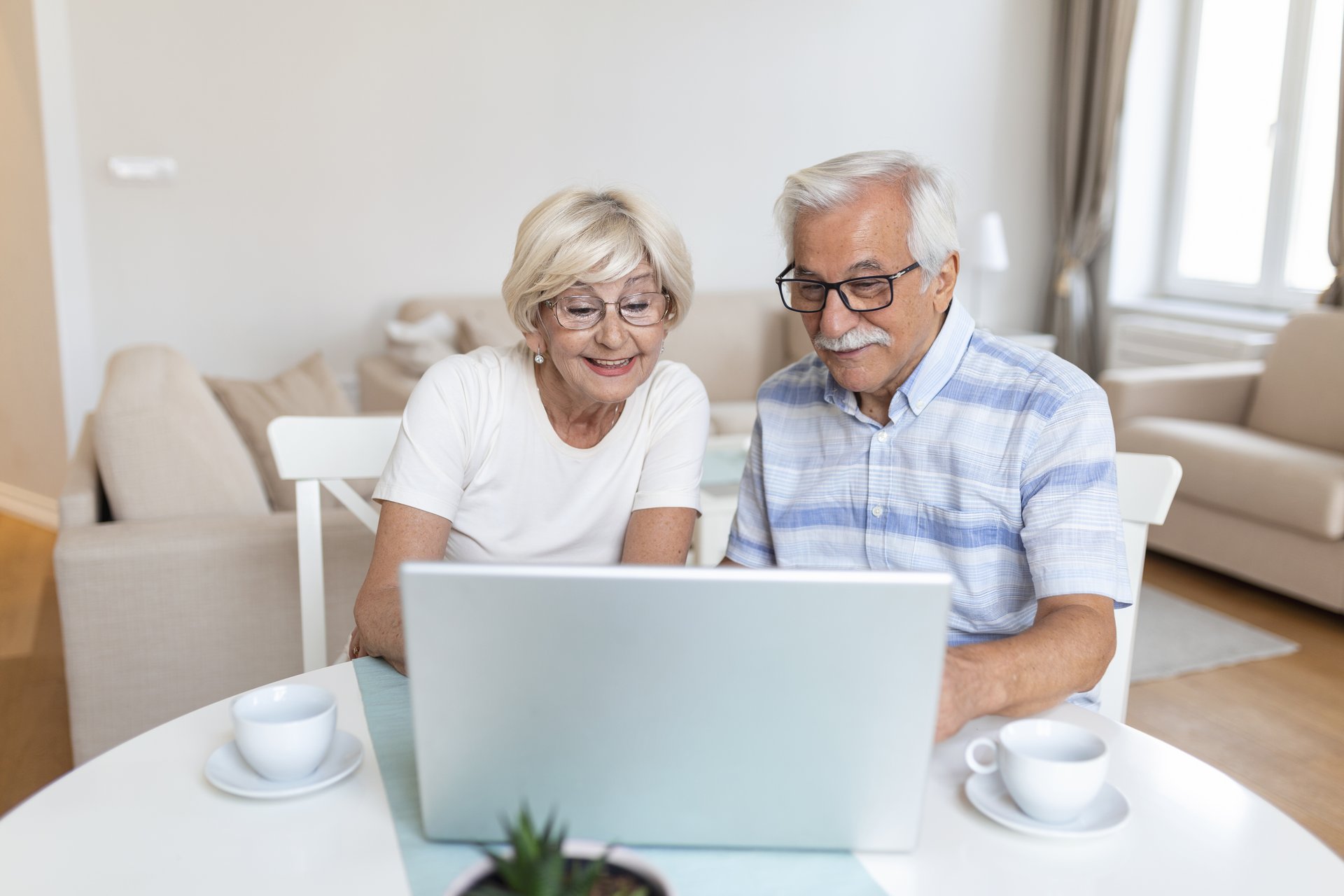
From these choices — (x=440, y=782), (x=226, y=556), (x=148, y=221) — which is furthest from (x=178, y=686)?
(x=148, y=221)

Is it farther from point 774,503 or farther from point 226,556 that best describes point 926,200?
point 226,556

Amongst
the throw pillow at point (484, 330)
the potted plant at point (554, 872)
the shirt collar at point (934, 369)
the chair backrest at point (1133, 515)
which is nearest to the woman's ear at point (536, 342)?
the shirt collar at point (934, 369)

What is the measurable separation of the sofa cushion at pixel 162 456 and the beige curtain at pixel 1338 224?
3.78m

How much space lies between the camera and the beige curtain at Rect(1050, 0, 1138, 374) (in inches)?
198

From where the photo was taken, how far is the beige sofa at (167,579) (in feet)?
6.71

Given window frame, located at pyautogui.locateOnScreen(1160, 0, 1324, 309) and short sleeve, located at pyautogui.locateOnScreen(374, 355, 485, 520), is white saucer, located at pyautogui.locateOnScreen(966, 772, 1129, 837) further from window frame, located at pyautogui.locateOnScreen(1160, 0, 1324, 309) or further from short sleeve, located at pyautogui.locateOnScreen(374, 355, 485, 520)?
window frame, located at pyautogui.locateOnScreen(1160, 0, 1324, 309)

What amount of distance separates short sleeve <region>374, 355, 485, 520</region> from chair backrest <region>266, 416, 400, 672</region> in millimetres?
252

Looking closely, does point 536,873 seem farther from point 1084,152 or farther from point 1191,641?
point 1084,152

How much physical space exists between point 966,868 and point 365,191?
4068 mm

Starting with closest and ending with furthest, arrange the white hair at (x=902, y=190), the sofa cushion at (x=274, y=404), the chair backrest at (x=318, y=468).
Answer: the white hair at (x=902, y=190) → the chair backrest at (x=318, y=468) → the sofa cushion at (x=274, y=404)

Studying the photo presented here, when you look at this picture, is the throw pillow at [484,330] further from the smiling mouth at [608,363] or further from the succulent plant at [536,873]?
the succulent plant at [536,873]

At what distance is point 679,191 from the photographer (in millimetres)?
4883

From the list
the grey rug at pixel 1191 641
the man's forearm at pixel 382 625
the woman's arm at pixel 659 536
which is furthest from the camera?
the grey rug at pixel 1191 641

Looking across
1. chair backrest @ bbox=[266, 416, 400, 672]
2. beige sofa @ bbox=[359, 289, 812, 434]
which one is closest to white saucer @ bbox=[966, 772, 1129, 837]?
chair backrest @ bbox=[266, 416, 400, 672]
